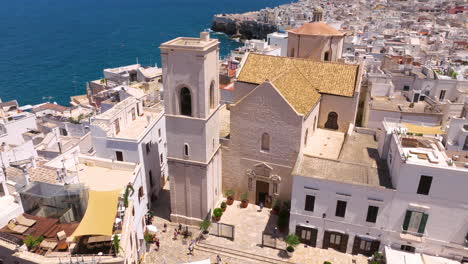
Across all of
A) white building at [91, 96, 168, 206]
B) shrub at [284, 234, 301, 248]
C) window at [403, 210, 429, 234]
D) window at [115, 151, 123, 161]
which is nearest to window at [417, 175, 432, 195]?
window at [403, 210, 429, 234]

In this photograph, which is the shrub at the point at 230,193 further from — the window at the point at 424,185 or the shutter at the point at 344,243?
the window at the point at 424,185

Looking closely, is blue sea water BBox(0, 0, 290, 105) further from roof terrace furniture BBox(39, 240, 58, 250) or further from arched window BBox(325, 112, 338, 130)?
roof terrace furniture BBox(39, 240, 58, 250)

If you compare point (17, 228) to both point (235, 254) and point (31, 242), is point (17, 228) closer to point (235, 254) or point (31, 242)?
point (31, 242)

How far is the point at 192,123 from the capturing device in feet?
91.2

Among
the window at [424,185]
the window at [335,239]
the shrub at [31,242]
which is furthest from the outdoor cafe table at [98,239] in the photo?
the window at [424,185]

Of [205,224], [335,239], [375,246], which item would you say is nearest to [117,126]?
[205,224]

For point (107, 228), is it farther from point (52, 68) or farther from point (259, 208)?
point (52, 68)

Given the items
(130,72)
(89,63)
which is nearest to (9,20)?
(89,63)

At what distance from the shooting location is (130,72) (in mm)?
66125

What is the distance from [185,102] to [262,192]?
11.4 meters

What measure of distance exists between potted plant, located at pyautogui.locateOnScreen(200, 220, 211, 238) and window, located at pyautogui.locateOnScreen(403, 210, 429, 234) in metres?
15.1

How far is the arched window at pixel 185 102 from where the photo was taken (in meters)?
27.8

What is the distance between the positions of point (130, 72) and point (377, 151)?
161 feet

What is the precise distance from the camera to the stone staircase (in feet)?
91.4
